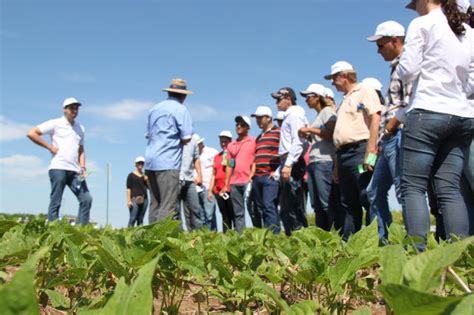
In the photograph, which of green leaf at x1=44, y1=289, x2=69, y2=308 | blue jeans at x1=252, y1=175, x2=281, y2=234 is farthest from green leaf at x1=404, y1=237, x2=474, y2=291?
blue jeans at x1=252, y1=175, x2=281, y2=234

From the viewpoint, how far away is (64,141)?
818cm

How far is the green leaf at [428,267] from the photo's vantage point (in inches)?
32.7

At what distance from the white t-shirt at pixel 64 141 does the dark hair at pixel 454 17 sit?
602 cm

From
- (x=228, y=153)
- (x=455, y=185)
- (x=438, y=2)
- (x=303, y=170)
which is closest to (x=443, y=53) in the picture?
(x=438, y=2)

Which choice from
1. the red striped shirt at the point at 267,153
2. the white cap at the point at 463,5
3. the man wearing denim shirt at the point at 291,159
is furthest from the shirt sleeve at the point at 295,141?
the white cap at the point at 463,5

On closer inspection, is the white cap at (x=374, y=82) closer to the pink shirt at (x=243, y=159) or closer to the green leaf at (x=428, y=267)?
the pink shirt at (x=243, y=159)

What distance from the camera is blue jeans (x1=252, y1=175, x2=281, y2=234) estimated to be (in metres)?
7.72

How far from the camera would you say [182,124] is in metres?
7.01

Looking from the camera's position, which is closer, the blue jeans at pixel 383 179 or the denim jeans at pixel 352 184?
the blue jeans at pixel 383 179

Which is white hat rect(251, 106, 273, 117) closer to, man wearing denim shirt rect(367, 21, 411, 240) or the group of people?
the group of people

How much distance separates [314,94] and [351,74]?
108cm

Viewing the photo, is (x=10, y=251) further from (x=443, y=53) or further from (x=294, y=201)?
(x=294, y=201)

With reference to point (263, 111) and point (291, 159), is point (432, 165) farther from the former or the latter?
point (263, 111)

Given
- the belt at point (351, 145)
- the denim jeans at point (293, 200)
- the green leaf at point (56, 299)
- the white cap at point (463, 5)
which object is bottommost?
the green leaf at point (56, 299)
